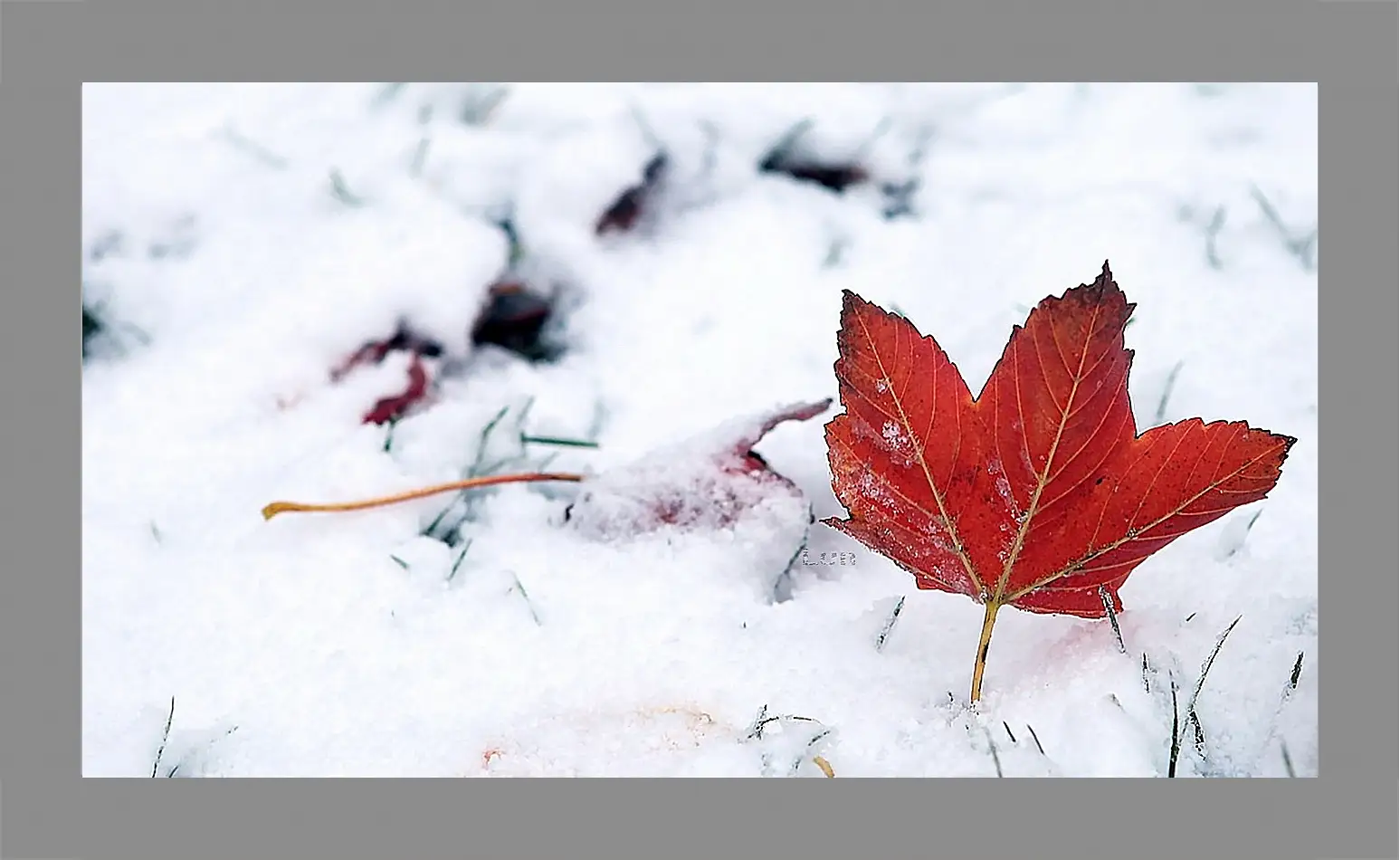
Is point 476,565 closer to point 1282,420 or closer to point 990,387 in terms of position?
point 990,387

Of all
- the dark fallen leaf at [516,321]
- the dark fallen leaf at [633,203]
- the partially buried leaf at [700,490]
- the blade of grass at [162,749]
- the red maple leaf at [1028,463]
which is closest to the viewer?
the red maple leaf at [1028,463]

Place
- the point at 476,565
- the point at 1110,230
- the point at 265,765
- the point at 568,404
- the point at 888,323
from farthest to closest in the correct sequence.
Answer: the point at 1110,230
the point at 568,404
the point at 476,565
the point at 265,765
the point at 888,323

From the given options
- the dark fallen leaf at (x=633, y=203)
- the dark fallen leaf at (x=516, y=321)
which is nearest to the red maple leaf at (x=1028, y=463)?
the dark fallen leaf at (x=516, y=321)

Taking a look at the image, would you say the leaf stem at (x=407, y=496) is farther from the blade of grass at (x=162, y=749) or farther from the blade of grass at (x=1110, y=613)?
the blade of grass at (x=1110, y=613)

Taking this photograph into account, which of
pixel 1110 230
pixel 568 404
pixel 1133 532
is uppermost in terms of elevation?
pixel 1110 230

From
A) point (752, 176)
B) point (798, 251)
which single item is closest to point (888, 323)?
point (798, 251)

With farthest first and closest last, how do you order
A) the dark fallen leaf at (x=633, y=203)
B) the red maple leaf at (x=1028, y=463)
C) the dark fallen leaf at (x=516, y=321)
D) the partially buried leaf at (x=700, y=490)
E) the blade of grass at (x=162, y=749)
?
the dark fallen leaf at (x=633, y=203), the dark fallen leaf at (x=516, y=321), the partially buried leaf at (x=700, y=490), the blade of grass at (x=162, y=749), the red maple leaf at (x=1028, y=463)

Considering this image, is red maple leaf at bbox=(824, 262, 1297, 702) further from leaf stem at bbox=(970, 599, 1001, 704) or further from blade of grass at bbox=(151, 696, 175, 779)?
blade of grass at bbox=(151, 696, 175, 779)
